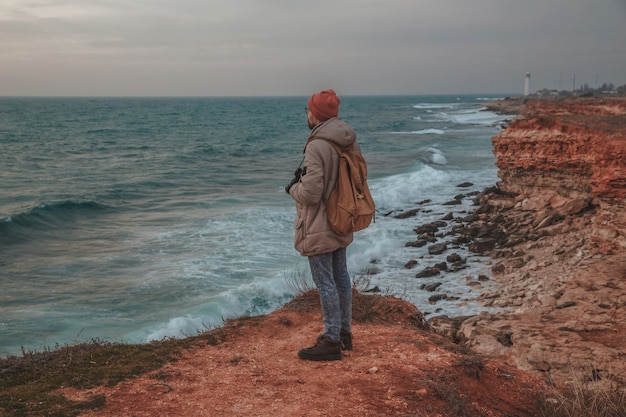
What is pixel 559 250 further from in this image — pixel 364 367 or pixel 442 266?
pixel 364 367

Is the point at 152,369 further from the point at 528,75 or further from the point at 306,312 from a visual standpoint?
the point at 528,75

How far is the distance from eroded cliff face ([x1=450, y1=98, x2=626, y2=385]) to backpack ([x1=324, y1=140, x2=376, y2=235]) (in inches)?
79.5

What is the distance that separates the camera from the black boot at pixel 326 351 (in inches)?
192

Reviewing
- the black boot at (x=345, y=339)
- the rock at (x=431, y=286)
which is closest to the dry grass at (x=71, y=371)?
the black boot at (x=345, y=339)

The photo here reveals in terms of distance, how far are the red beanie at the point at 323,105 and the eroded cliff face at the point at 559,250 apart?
9.02 ft

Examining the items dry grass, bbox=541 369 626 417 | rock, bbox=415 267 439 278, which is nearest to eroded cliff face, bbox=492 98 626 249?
rock, bbox=415 267 439 278

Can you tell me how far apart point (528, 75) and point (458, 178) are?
4494 inches

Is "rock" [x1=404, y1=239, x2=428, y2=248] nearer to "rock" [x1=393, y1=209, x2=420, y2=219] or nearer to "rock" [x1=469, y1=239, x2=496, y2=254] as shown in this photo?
"rock" [x1=469, y1=239, x2=496, y2=254]

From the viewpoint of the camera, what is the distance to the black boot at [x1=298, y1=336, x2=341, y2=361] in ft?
16.0

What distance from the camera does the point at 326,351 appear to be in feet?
16.0

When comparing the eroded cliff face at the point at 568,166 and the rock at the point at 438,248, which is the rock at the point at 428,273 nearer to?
the rock at the point at 438,248

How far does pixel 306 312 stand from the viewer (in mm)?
6484

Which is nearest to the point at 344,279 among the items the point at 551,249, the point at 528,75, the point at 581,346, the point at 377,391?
the point at 377,391

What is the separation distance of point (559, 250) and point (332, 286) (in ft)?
34.7
